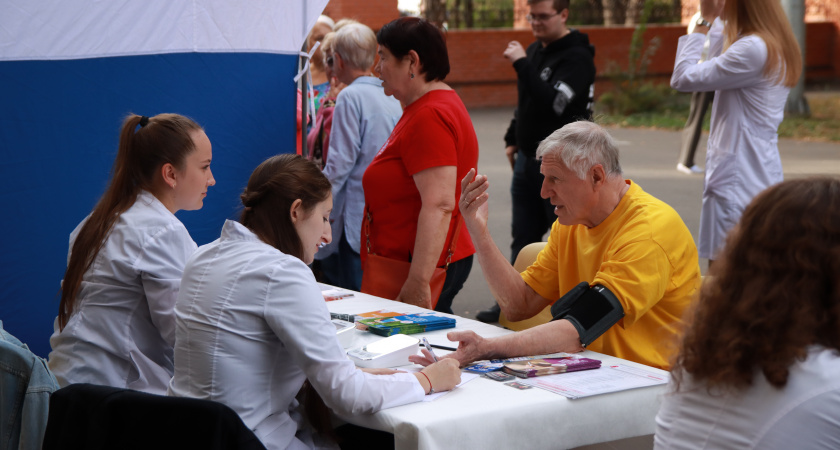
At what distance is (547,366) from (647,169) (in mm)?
9009

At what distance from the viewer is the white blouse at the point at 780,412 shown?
4.66ft

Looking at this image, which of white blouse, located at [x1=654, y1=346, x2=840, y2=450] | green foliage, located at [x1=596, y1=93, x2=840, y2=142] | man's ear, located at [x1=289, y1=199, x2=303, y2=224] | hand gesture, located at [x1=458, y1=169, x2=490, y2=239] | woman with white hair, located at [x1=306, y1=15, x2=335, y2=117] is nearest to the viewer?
white blouse, located at [x1=654, y1=346, x2=840, y2=450]

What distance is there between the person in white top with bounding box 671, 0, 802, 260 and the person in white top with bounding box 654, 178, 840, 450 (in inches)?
108

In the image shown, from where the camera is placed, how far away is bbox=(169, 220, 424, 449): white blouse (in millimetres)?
2070

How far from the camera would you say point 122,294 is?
2.59 meters

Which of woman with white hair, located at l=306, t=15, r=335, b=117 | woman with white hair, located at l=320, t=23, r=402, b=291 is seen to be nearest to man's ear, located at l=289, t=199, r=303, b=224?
woman with white hair, located at l=320, t=23, r=402, b=291

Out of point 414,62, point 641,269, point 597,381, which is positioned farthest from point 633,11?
point 597,381

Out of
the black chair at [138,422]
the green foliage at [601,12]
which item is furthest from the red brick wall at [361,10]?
the black chair at [138,422]

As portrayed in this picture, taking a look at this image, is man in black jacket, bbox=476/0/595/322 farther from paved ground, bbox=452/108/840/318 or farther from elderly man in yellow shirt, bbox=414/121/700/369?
elderly man in yellow shirt, bbox=414/121/700/369

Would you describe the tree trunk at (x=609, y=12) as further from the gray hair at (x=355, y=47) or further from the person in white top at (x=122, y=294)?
the person in white top at (x=122, y=294)

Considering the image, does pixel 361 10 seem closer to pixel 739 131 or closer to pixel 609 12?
pixel 609 12

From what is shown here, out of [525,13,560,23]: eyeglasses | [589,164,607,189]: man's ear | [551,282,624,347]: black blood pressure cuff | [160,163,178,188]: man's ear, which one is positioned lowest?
[551,282,624,347]: black blood pressure cuff

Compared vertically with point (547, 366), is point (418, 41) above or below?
above

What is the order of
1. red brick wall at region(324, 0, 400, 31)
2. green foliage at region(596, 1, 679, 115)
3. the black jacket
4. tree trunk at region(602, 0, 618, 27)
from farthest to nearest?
tree trunk at region(602, 0, 618, 27), green foliage at region(596, 1, 679, 115), red brick wall at region(324, 0, 400, 31), the black jacket
